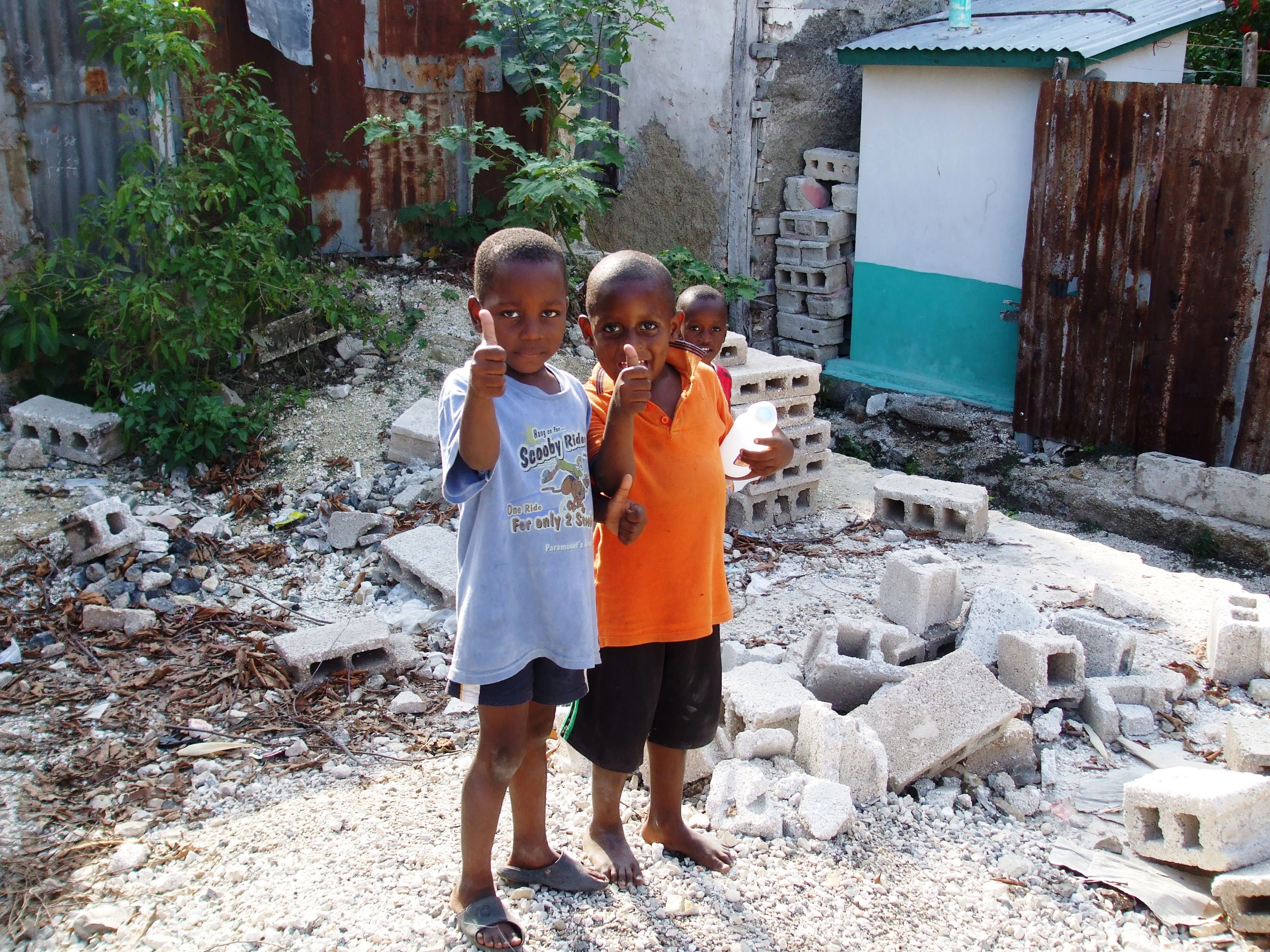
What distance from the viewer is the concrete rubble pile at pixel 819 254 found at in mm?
8594

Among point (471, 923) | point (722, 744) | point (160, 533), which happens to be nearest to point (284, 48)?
point (160, 533)

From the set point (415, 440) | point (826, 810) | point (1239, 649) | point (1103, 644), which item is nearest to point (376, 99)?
point (415, 440)

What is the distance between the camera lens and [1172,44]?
764cm

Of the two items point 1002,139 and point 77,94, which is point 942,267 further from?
point 77,94

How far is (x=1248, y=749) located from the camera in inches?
131

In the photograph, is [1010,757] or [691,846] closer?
[691,846]

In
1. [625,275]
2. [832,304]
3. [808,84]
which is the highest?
[808,84]

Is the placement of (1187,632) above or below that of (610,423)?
below

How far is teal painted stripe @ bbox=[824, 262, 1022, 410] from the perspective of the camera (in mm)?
7891

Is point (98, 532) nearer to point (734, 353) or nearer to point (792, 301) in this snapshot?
point (734, 353)

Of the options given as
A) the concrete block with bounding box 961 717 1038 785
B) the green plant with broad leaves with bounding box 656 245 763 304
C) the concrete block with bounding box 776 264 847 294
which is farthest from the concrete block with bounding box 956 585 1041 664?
the concrete block with bounding box 776 264 847 294

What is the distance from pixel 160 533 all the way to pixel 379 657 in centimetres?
150

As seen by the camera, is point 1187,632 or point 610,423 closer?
point 610,423

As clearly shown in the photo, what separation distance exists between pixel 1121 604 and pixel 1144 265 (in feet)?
10.4
